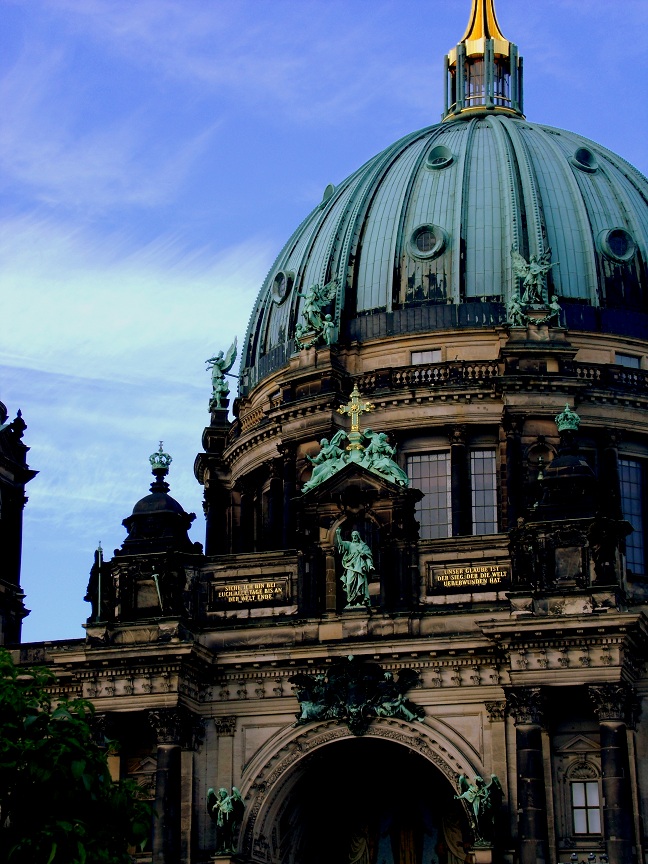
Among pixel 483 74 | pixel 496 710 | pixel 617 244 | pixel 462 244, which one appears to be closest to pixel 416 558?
pixel 496 710

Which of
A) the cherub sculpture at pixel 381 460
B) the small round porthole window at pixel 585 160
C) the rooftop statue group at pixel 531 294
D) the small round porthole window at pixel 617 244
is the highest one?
the small round porthole window at pixel 585 160

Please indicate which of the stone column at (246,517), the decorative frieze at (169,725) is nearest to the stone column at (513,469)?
the stone column at (246,517)

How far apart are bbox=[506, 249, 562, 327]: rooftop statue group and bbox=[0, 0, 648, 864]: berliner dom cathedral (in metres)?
0.10

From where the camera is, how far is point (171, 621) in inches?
2222

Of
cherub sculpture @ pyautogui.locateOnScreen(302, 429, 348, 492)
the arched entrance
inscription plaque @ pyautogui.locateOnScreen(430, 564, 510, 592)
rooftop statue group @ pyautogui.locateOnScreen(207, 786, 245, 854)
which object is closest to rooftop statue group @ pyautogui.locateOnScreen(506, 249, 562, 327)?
cherub sculpture @ pyautogui.locateOnScreen(302, 429, 348, 492)

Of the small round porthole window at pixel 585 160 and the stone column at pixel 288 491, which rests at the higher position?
the small round porthole window at pixel 585 160

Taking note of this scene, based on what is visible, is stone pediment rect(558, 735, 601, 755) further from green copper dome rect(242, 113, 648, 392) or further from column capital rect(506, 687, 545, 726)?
green copper dome rect(242, 113, 648, 392)

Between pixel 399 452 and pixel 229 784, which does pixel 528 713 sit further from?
pixel 399 452

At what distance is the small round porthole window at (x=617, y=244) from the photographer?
68.2m

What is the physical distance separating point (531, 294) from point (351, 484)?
11.6 meters

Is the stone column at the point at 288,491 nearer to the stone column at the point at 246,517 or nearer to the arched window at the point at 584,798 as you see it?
the stone column at the point at 246,517

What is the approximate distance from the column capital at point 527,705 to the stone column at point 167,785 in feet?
31.0

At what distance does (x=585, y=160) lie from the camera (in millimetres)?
71250

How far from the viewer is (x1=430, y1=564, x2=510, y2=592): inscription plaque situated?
55.7 m
